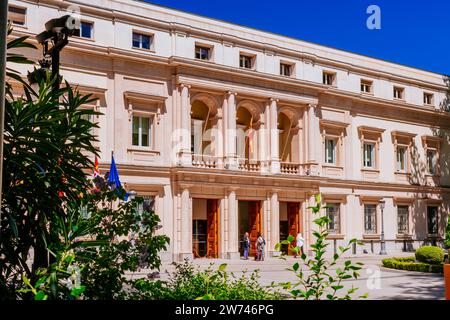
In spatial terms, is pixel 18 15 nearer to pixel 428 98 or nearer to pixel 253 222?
pixel 253 222

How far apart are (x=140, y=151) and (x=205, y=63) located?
17.2ft

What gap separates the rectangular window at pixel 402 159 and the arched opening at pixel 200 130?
45.6 feet

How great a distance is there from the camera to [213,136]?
28.3 meters

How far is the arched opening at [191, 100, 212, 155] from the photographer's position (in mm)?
28578

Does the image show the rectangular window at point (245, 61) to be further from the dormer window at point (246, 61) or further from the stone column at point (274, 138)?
the stone column at point (274, 138)

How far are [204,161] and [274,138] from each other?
4.13m

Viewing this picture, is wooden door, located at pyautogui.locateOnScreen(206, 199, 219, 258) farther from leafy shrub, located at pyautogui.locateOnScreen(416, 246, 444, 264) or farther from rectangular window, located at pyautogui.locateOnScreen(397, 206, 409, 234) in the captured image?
rectangular window, located at pyautogui.locateOnScreen(397, 206, 409, 234)

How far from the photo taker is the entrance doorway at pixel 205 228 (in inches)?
1097

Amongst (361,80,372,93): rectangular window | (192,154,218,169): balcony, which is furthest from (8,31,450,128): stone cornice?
(192,154,218,169): balcony

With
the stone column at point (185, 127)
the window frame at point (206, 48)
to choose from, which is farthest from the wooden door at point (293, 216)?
the window frame at point (206, 48)

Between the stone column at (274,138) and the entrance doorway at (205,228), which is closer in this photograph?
the entrance doorway at (205,228)
